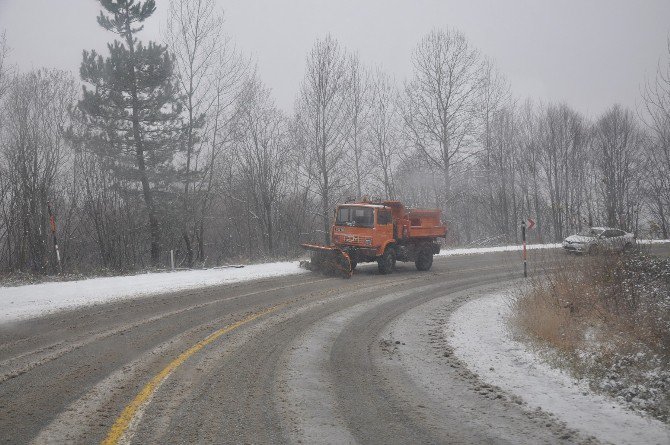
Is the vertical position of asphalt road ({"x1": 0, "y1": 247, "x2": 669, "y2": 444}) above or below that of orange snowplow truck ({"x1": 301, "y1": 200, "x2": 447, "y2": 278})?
below

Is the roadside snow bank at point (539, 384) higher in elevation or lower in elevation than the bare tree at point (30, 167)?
lower

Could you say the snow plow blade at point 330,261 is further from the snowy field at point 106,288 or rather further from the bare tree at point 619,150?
the bare tree at point 619,150

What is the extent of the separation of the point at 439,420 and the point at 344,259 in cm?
1086

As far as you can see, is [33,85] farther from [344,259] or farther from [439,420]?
[439,420]

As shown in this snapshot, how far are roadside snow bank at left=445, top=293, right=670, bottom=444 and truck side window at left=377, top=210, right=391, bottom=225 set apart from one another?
23.4 ft

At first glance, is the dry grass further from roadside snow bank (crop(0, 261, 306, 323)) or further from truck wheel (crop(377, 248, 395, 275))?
roadside snow bank (crop(0, 261, 306, 323))

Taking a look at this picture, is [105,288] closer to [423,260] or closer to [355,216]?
[355,216]

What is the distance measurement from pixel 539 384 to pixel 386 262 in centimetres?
1072

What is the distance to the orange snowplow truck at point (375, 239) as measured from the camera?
1568 cm

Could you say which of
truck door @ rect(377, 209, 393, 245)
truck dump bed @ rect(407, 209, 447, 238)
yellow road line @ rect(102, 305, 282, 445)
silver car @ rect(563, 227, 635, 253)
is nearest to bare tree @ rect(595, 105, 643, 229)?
truck dump bed @ rect(407, 209, 447, 238)

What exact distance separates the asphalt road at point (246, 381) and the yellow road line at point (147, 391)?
0.8 inches

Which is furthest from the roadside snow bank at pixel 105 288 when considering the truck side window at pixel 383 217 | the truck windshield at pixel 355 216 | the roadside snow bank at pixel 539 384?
the roadside snow bank at pixel 539 384

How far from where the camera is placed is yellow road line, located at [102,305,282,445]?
13.0 ft

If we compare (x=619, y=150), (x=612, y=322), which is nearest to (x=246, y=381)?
(x=612, y=322)
